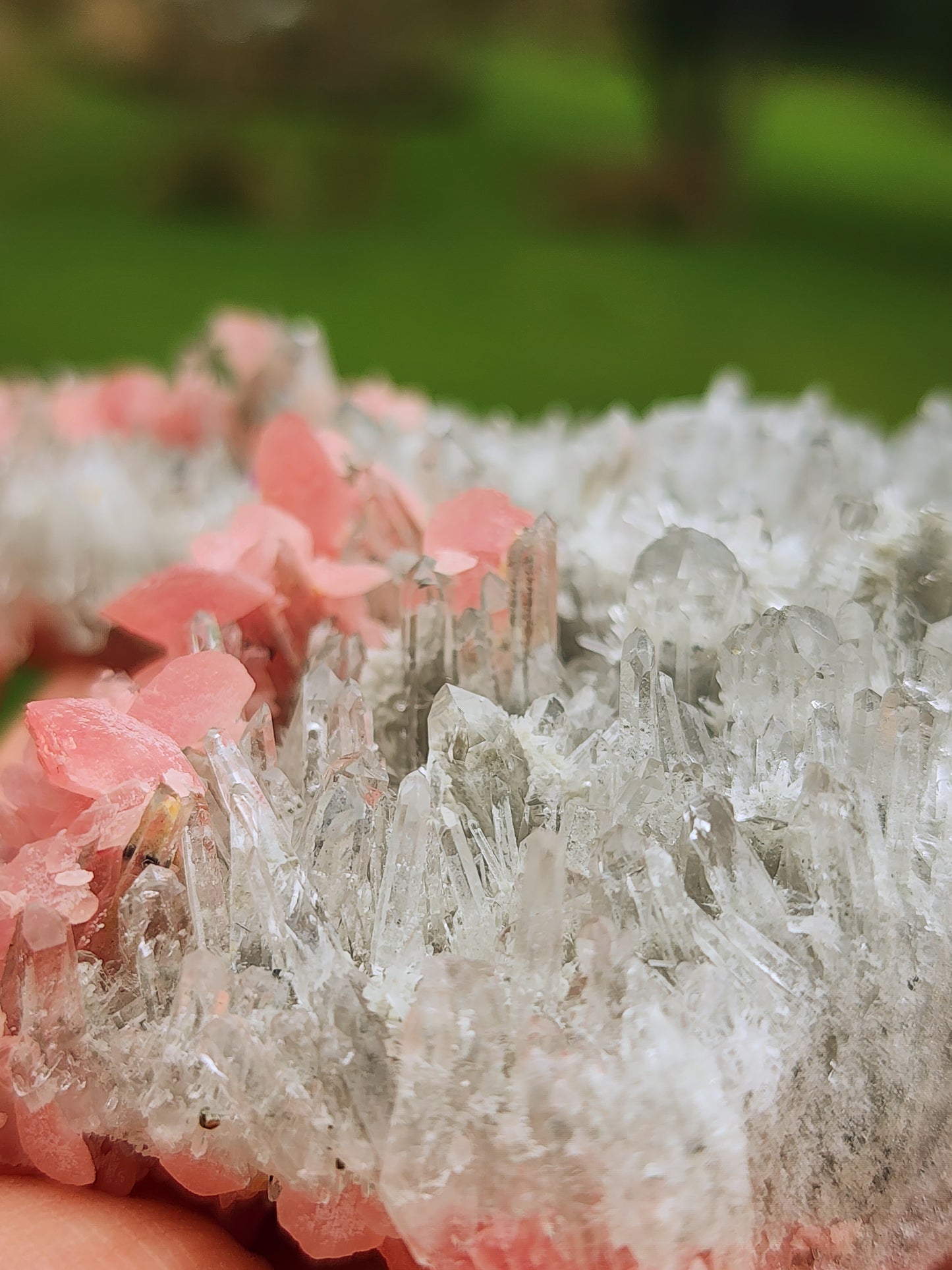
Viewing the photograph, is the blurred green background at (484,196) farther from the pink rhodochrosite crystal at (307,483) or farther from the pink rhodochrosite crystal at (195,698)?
the pink rhodochrosite crystal at (195,698)

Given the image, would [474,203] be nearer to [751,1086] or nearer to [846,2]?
[846,2]

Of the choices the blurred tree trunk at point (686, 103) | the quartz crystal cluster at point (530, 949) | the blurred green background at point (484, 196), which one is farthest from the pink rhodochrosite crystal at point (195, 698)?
the blurred tree trunk at point (686, 103)

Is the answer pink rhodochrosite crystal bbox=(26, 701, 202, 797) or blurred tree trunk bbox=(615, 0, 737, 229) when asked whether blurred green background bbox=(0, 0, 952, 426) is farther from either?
pink rhodochrosite crystal bbox=(26, 701, 202, 797)

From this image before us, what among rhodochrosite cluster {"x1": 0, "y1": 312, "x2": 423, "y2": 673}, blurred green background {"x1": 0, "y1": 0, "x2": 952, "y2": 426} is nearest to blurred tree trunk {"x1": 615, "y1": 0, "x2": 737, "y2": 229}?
blurred green background {"x1": 0, "y1": 0, "x2": 952, "y2": 426}

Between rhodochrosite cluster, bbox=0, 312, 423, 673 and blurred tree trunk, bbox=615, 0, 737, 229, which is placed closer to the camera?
rhodochrosite cluster, bbox=0, 312, 423, 673

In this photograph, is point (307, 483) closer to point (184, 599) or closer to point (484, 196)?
point (184, 599)

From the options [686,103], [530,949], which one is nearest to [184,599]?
[530,949]

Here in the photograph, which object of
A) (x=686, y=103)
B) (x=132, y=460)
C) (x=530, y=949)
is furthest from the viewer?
(x=686, y=103)

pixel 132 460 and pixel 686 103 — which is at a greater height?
pixel 686 103
